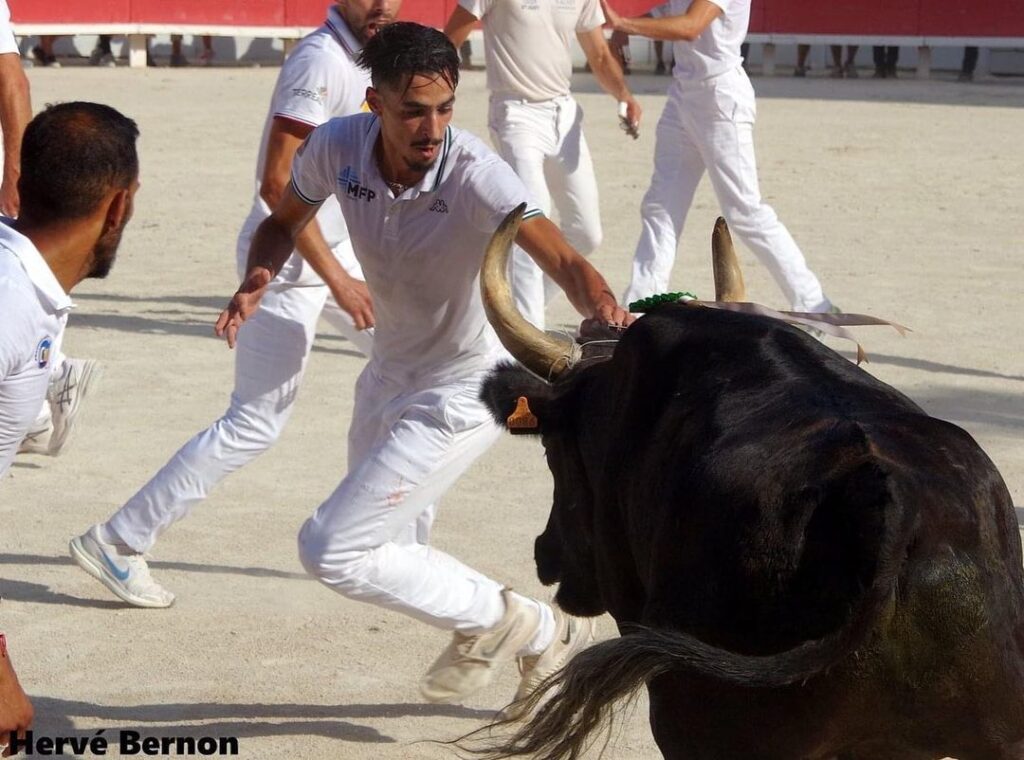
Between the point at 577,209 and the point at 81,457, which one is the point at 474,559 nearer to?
the point at 81,457

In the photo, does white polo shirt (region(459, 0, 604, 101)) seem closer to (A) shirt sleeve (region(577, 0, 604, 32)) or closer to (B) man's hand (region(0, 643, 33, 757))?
(A) shirt sleeve (region(577, 0, 604, 32))

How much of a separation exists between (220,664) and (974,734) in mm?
2571

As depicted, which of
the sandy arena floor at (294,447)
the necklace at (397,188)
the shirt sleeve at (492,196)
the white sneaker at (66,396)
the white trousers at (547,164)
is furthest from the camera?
the white trousers at (547,164)

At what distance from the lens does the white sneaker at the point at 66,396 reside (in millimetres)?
6172

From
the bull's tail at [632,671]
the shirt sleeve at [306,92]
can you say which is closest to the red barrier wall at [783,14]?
the shirt sleeve at [306,92]

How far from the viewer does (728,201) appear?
8.34 m

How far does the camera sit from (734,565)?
2.67 meters

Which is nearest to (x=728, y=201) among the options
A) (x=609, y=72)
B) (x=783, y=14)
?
(x=609, y=72)

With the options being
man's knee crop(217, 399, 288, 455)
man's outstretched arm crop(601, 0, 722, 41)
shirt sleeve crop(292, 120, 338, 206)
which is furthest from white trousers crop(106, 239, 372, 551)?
man's outstretched arm crop(601, 0, 722, 41)

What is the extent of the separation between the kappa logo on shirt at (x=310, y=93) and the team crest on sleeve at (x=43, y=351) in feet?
7.49

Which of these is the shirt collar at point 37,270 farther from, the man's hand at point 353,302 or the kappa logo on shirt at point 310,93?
the kappa logo on shirt at point 310,93

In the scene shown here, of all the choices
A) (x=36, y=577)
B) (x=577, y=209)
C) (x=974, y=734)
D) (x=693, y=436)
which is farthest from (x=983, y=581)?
(x=577, y=209)

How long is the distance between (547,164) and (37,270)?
16.0 feet

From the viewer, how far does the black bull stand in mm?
2541
